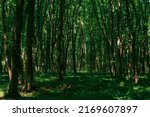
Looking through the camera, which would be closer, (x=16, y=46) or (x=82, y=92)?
(x=16, y=46)

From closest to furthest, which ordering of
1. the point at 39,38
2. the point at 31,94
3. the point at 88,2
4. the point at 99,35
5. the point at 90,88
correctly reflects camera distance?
the point at 31,94 < the point at 90,88 < the point at 39,38 < the point at 88,2 < the point at 99,35

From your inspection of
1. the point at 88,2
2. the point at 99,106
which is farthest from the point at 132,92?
the point at 88,2

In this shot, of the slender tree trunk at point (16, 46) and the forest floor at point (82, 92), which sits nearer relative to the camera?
the slender tree trunk at point (16, 46)

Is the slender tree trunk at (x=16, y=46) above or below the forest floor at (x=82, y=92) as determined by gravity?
above

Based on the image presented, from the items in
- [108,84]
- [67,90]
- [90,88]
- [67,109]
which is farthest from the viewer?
[108,84]

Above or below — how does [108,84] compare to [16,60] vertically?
below

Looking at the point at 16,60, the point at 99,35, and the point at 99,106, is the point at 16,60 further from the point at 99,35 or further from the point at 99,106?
the point at 99,35

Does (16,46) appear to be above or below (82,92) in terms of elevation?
above

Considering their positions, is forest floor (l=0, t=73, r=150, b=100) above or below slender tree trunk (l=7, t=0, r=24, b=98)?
below

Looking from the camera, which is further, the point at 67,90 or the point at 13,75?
the point at 67,90

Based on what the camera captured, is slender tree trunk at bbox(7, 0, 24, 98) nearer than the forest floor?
Yes

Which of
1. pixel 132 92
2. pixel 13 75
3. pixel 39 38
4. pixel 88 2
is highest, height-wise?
pixel 88 2

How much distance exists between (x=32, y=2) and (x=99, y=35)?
37.6 m

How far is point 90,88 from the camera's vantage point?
25.3 meters
